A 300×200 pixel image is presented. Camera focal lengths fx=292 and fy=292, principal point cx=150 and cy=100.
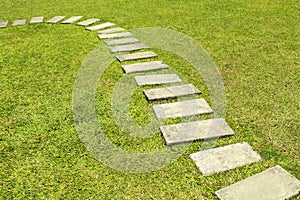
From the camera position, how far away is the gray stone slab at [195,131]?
2.98m

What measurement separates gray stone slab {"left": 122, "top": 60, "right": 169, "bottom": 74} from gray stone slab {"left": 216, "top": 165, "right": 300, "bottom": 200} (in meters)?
2.38

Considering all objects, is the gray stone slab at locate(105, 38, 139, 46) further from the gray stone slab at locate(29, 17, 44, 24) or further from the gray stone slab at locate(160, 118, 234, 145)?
the gray stone slab at locate(160, 118, 234, 145)

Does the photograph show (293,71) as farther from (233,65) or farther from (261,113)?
(261,113)

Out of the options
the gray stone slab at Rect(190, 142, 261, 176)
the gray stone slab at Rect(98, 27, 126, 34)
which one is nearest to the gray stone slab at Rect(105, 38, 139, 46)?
the gray stone slab at Rect(98, 27, 126, 34)

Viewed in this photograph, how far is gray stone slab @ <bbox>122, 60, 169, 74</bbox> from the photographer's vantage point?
14.5ft

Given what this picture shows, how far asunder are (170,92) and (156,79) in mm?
441

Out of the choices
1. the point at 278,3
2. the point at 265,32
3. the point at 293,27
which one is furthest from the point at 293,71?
the point at 278,3

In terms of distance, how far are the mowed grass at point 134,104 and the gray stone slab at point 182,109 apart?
0.58ft

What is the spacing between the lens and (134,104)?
361cm

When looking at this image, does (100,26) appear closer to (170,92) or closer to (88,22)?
(88,22)

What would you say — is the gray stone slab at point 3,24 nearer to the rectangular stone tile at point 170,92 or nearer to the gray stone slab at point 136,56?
the gray stone slab at point 136,56

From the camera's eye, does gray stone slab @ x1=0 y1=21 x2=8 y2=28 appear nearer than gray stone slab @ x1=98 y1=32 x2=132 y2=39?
No

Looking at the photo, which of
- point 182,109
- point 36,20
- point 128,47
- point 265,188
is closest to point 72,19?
point 36,20

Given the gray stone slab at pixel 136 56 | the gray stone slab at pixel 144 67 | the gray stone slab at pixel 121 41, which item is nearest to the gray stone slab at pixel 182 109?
the gray stone slab at pixel 144 67
